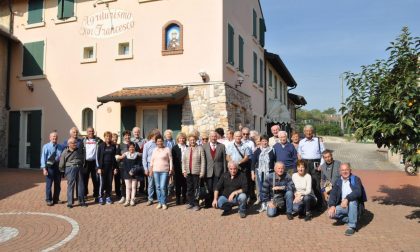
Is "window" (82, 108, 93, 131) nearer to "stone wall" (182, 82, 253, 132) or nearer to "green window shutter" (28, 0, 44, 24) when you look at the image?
"stone wall" (182, 82, 253, 132)

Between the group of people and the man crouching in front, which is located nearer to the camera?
the group of people

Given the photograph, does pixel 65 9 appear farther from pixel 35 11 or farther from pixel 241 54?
pixel 241 54

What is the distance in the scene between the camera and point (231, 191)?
7383 mm

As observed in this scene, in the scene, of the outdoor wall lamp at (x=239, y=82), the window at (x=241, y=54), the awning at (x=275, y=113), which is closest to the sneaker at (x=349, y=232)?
the outdoor wall lamp at (x=239, y=82)

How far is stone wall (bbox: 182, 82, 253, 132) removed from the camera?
39.5 feet

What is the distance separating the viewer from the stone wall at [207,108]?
12.0 meters

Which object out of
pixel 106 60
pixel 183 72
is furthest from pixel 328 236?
pixel 106 60

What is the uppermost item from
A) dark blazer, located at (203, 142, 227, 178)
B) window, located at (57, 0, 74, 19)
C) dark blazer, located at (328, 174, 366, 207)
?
window, located at (57, 0, 74, 19)

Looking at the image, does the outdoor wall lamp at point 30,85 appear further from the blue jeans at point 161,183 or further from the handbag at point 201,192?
the handbag at point 201,192

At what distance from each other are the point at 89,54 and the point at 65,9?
2.17 meters

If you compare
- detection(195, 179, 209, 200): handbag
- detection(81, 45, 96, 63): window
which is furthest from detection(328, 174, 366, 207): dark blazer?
detection(81, 45, 96, 63): window

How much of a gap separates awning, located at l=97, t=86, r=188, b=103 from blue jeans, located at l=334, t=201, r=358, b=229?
6.49m

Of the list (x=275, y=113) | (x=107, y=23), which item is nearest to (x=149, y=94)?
(x=107, y=23)

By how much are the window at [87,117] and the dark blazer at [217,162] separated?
7758 mm
